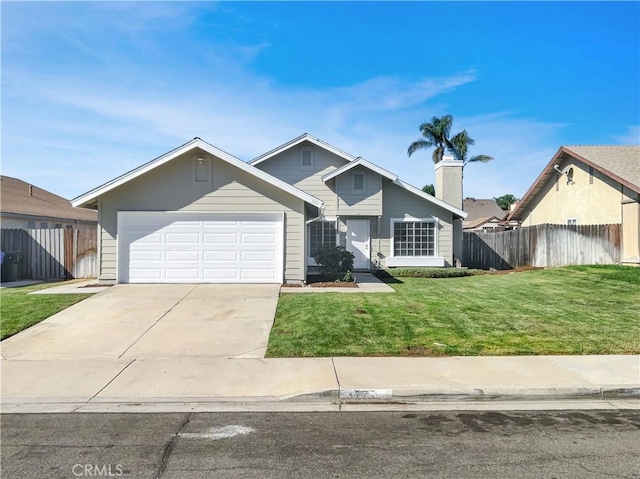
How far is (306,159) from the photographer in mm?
20953

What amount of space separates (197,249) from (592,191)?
62.5ft

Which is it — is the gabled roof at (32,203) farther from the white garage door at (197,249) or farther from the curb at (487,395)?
the curb at (487,395)

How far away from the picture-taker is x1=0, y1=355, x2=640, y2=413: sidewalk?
580 cm

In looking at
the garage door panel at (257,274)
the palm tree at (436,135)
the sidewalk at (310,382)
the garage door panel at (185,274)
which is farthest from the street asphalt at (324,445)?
the palm tree at (436,135)

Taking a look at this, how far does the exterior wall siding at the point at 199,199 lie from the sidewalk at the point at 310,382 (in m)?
6.79

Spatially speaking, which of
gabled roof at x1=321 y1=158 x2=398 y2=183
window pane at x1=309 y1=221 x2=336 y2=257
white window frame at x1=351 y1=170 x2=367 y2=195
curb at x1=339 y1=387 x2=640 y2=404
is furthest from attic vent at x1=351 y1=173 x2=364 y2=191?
curb at x1=339 y1=387 x2=640 y2=404

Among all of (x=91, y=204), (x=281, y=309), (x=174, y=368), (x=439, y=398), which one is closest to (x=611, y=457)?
(x=439, y=398)

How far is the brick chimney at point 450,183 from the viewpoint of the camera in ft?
73.4

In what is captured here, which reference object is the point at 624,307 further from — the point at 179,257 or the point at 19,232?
the point at 19,232

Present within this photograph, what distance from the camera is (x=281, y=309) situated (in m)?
10.6

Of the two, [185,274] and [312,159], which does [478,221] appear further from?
[185,274]

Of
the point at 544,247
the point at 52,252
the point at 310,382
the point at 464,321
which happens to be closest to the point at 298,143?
the point at 52,252

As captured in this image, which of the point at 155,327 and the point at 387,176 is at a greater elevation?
the point at 387,176

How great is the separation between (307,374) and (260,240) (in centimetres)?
780
